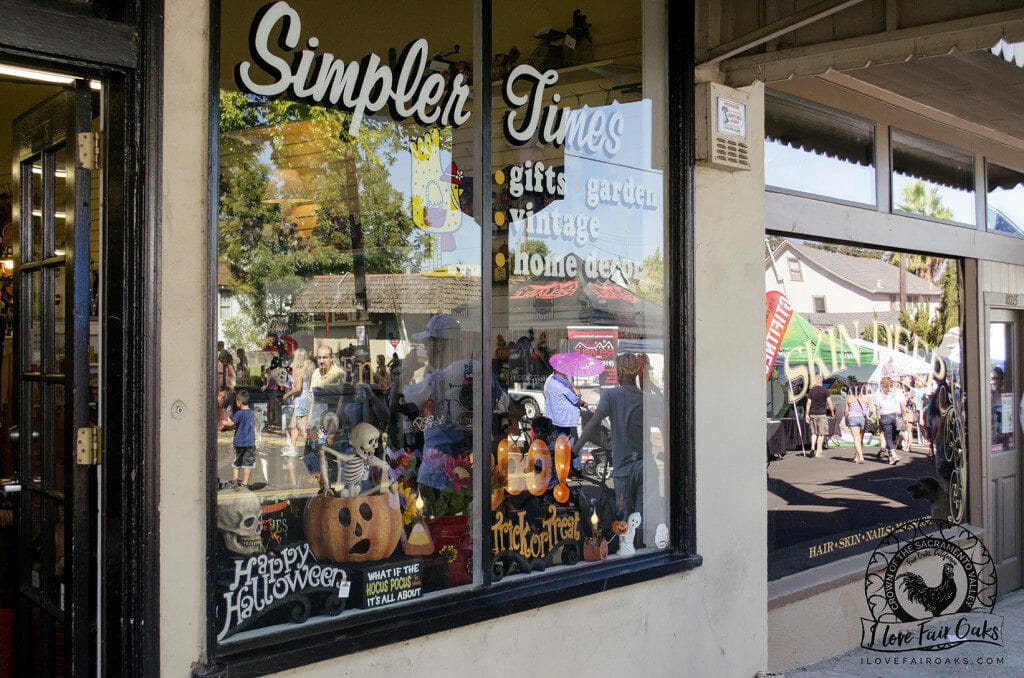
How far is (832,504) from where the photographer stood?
6348 millimetres

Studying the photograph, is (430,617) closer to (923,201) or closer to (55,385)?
(55,385)

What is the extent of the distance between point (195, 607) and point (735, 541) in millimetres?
2955

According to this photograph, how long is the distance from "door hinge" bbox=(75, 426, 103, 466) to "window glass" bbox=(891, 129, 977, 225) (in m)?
5.97

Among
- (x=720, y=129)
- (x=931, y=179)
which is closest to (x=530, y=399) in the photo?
(x=720, y=129)

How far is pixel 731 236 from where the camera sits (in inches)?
193

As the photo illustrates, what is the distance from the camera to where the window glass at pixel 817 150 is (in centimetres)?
595

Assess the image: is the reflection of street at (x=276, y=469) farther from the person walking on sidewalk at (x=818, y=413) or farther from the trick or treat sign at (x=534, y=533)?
the person walking on sidewalk at (x=818, y=413)

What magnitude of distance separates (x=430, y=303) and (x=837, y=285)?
11.3ft

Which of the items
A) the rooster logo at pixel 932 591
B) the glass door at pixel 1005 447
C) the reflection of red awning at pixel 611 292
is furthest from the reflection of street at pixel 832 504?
the reflection of red awning at pixel 611 292

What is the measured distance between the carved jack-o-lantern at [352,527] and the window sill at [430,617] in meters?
0.28

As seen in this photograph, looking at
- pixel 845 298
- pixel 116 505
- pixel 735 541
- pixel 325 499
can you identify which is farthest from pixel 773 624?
pixel 116 505

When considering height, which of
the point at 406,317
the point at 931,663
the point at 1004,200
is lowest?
the point at 931,663

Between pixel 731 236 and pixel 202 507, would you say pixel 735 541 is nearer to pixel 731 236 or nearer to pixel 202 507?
pixel 731 236

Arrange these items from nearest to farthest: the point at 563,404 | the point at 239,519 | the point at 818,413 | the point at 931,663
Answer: the point at 239,519 < the point at 563,404 < the point at 931,663 < the point at 818,413
